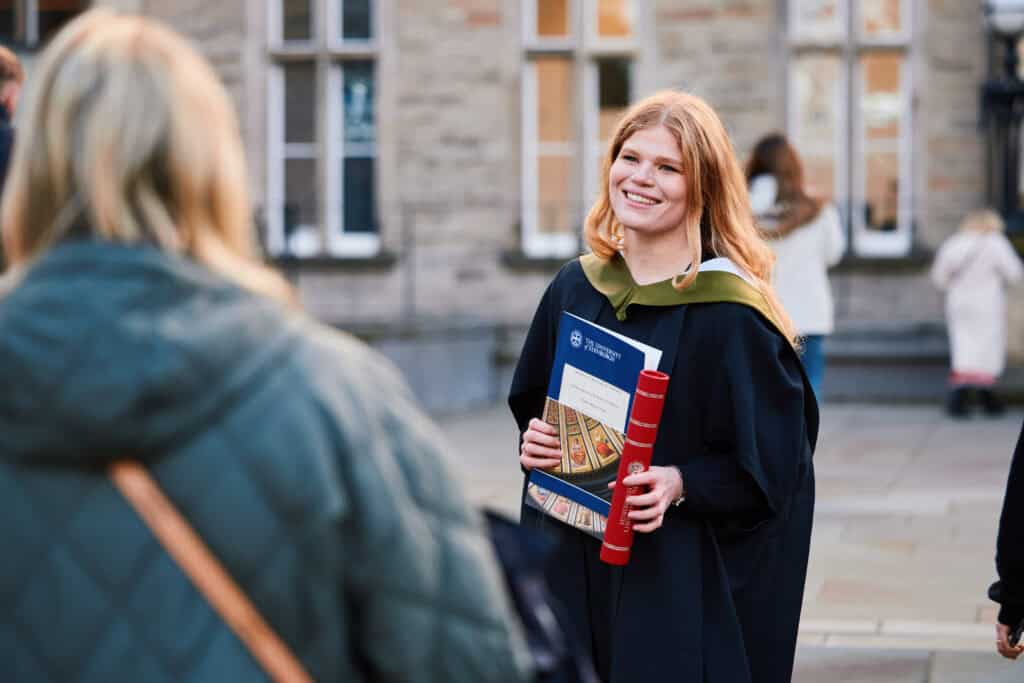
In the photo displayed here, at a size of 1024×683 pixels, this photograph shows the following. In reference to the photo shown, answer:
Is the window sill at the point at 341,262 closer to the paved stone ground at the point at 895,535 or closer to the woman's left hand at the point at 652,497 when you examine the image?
the paved stone ground at the point at 895,535

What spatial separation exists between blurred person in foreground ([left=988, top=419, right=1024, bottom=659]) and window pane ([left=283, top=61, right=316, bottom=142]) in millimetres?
13543

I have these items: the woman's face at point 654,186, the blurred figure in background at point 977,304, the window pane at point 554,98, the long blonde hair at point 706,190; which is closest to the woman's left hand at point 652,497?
the long blonde hair at point 706,190

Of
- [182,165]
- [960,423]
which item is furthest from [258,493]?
[960,423]

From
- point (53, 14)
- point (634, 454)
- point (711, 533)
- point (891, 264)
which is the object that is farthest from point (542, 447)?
point (53, 14)

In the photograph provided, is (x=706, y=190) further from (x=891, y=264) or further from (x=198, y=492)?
Result: (x=891, y=264)

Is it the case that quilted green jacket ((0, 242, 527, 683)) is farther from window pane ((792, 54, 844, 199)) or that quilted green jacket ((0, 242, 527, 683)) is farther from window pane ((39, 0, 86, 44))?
window pane ((39, 0, 86, 44))

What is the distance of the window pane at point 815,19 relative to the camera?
1561 cm

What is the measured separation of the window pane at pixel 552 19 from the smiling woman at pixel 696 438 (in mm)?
12486

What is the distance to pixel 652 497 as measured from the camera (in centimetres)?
363

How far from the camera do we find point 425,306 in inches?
643

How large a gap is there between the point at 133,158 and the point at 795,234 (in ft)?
23.4

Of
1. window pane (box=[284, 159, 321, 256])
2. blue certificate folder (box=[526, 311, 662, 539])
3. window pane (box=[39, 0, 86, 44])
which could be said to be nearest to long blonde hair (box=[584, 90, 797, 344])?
blue certificate folder (box=[526, 311, 662, 539])

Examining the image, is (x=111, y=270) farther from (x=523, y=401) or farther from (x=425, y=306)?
(x=425, y=306)

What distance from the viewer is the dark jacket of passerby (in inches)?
145
